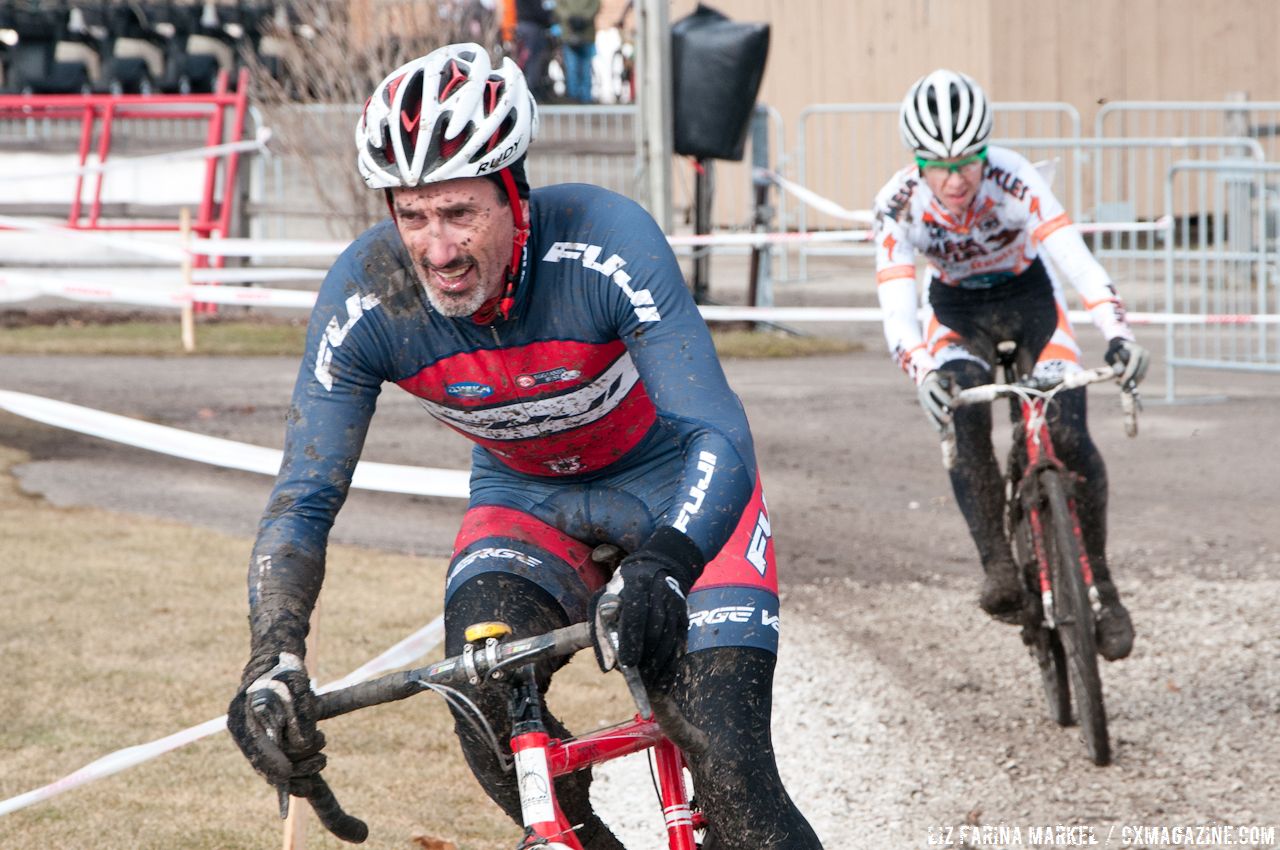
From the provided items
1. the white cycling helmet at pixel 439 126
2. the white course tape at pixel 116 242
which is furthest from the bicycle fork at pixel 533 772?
the white course tape at pixel 116 242

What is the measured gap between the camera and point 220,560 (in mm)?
8477

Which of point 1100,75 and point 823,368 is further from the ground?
point 1100,75

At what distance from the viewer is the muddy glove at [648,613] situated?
9.61 ft

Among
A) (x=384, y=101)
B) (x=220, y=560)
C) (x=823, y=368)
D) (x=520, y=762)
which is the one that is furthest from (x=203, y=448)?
(x=823, y=368)

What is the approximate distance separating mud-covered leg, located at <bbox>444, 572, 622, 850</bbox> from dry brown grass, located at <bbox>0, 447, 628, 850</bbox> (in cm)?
111

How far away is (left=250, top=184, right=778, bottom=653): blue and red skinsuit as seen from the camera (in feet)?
11.6

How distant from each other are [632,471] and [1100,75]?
19421mm

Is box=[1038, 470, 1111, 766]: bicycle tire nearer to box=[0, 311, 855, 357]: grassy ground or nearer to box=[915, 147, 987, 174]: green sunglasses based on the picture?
box=[915, 147, 987, 174]: green sunglasses

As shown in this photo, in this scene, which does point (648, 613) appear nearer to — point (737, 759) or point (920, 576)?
point (737, 759)

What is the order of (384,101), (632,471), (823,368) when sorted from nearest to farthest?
(384,101) < (632,471) < (823,368)

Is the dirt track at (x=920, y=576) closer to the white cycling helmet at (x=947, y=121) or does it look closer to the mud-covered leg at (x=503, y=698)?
the mud-covered leg at (x=503, y=698)

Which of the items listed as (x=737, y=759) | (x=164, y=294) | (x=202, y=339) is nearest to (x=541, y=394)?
(x=737, y=759)

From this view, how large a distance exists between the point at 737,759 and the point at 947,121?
11.2 ft

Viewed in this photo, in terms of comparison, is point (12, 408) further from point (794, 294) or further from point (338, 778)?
point (794, 294)
